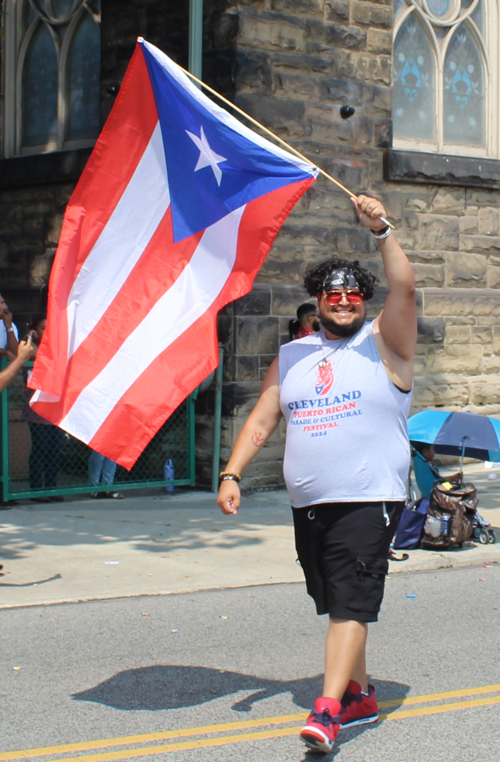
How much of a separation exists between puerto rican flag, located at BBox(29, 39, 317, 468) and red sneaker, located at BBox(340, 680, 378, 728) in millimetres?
1682

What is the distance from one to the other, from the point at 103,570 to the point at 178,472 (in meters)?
3.86

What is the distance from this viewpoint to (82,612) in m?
6.59

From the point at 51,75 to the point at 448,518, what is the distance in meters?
8.35

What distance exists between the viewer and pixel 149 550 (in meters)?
8.46

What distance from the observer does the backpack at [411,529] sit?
28.4 feet

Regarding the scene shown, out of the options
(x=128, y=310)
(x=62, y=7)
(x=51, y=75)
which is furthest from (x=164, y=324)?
(x=62, y=7)

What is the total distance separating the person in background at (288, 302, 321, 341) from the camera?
1120 cm

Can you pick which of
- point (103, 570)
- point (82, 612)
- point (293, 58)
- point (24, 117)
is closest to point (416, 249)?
point (293, 58)

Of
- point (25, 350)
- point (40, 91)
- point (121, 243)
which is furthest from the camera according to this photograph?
point (40, 91)

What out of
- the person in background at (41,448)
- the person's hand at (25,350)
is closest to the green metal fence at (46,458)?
the person in background at (41,448)

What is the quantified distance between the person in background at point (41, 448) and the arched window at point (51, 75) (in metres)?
3.76

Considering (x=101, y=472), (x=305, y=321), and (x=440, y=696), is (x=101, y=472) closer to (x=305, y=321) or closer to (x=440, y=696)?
(x=305, y=321)

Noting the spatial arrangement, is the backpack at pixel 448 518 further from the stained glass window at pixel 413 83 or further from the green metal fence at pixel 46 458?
the stained glass window at pixel 413 83

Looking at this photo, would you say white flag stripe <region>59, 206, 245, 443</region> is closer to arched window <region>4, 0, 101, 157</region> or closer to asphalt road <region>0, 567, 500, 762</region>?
asphalt road <region>0, 567, 500, 762</region>
